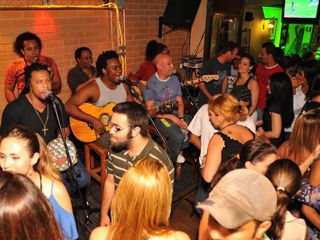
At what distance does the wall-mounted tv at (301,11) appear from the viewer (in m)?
6.68

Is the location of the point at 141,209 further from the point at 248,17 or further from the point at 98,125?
the point at 248,17

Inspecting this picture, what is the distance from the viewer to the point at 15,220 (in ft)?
4.63

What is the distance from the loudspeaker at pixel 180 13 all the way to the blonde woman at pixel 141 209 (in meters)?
5.14

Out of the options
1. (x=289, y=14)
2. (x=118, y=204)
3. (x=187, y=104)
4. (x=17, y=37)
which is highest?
(x=289, y=14)

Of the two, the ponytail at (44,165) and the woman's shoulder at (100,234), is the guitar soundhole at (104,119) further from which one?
the woman's shoulder at (100,234)

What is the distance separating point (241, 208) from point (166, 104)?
3212 millimetres

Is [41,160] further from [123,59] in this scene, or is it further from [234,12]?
[234,12]

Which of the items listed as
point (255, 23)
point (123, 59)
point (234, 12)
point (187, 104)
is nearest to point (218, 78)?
point (187, 104)

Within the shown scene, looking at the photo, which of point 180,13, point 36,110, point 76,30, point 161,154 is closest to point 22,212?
point 161,154

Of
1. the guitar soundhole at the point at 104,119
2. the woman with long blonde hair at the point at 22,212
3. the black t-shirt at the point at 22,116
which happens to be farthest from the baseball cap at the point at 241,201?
the guitar soundhole at the point at 104,119

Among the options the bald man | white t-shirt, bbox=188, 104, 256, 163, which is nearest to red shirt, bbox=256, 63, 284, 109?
the bald man

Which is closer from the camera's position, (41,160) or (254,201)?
(254,201)

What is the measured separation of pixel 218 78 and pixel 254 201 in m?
4.26

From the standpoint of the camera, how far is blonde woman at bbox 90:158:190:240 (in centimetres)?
167
